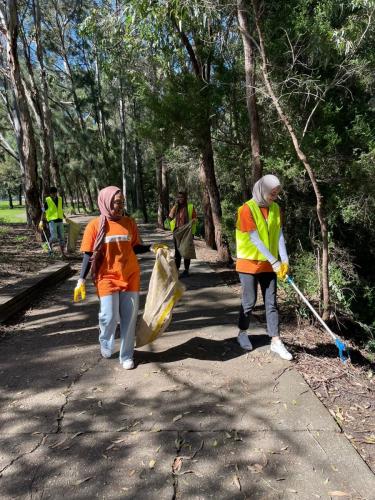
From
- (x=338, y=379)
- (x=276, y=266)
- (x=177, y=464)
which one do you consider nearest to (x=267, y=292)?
(x=276, y=266)

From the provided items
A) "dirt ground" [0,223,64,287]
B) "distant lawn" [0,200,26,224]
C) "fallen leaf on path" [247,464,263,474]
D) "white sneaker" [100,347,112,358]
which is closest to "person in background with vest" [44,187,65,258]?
"dirt ground" [0,223,64,287]

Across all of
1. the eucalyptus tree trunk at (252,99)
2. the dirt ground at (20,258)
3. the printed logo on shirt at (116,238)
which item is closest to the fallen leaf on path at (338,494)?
the printed logo on shirt at (116,238)

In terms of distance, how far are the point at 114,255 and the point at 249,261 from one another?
1336 mm

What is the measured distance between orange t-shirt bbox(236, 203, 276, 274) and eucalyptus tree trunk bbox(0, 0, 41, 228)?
9.59 m

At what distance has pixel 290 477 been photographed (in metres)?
2.52

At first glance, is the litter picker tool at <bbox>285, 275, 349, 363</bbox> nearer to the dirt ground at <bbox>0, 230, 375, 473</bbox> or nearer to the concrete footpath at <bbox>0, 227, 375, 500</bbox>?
the dirt ground at <bbox>0, 230, 375, 473</bbox>

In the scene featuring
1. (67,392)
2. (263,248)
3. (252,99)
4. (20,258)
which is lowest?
(67,392)

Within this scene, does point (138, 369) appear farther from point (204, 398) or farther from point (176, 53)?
point (176, 53)

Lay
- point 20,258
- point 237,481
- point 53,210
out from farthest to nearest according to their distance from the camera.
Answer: point 53,210 → point 20,258 → point 237,481

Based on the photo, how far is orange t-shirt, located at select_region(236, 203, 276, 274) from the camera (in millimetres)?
3965

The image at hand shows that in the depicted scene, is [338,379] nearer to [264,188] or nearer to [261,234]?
[261,234]

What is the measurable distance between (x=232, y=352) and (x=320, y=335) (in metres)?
1.48

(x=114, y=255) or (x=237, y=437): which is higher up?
(x=114, y=255)

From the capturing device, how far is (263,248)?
3914 mm
